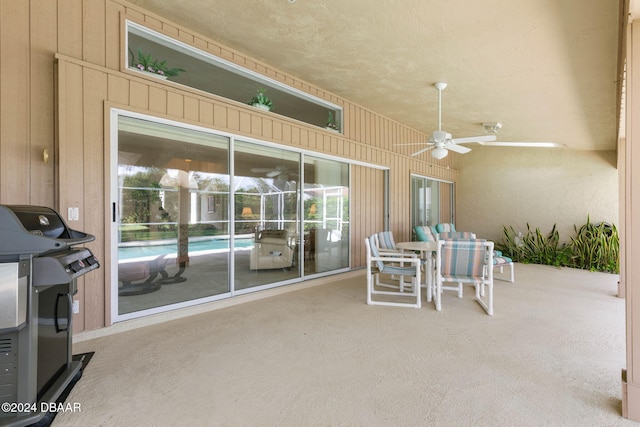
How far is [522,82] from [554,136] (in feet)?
11.5

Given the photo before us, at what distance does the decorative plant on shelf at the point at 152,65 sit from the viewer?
319cm

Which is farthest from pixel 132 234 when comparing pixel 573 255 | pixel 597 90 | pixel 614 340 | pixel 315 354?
pixel 573 255

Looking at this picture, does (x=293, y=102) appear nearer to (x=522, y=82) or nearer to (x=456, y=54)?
(x=456, y=54)

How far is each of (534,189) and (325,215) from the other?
623cm

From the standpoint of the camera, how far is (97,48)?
2.90 metres

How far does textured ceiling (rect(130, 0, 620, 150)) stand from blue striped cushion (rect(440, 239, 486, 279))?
7.40 feet

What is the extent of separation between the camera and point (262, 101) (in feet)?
14.0

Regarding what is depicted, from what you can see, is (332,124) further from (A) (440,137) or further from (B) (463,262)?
(B) (463,262)

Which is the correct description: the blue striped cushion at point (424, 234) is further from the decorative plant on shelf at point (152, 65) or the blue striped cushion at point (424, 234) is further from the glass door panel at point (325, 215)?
the decorative plant on shelf at point (152, 65)

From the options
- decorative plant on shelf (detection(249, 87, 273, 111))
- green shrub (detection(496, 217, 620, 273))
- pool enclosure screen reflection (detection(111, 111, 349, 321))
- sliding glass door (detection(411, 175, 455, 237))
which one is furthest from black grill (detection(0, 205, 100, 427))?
green shrub (detection(496, 217, 620, 273))

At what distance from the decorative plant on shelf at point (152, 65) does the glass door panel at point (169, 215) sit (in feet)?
1.80

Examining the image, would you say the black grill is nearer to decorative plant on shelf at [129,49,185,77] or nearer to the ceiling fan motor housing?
decorative plant on shelf at [129,49,185,77]

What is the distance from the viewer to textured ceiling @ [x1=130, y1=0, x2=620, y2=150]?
9.62ft

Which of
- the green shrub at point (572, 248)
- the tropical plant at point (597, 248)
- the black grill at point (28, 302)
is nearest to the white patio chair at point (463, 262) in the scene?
the black grill at point (28, 302)
